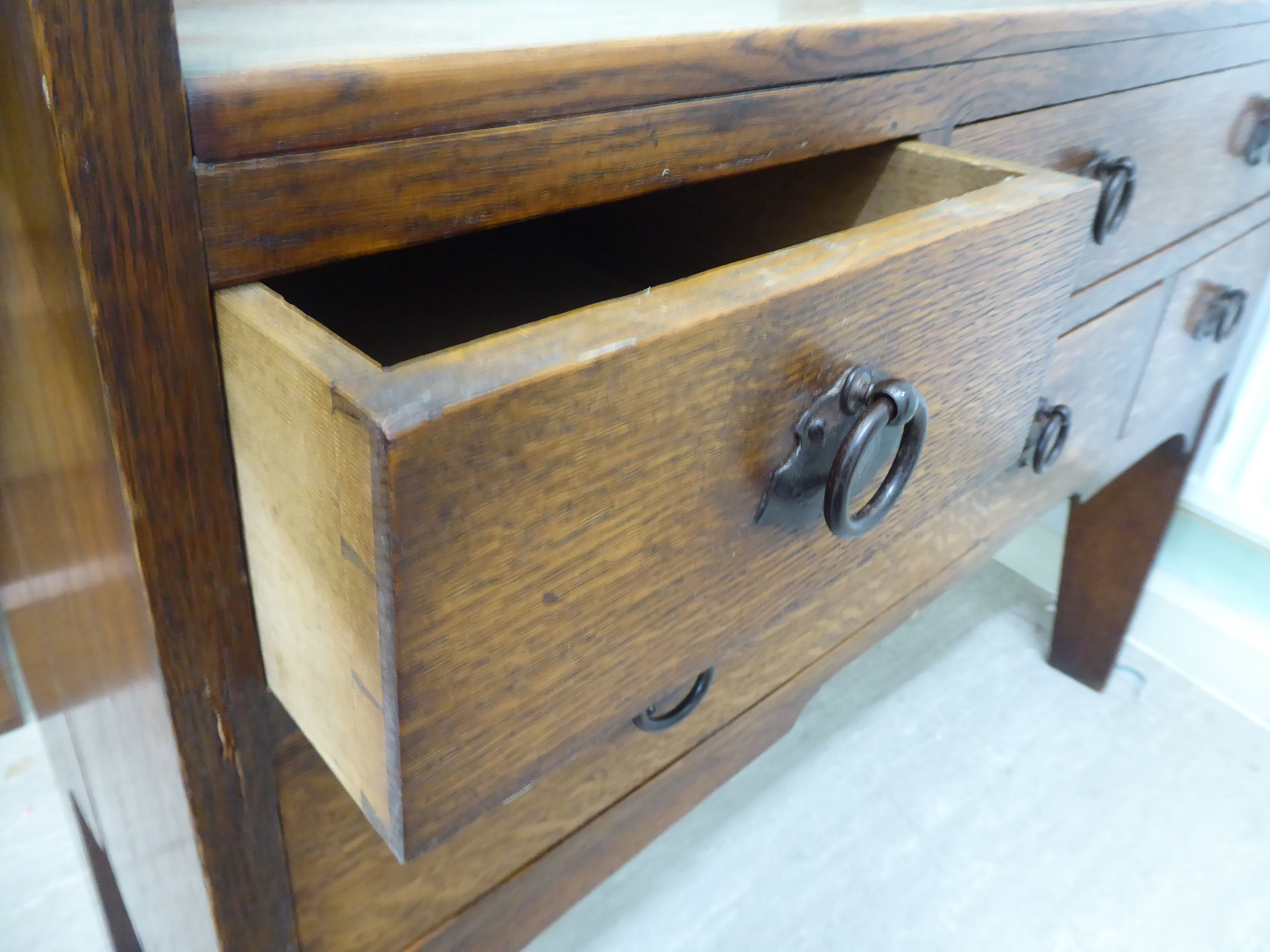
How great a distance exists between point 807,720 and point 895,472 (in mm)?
774

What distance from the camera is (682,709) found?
1.48 feet

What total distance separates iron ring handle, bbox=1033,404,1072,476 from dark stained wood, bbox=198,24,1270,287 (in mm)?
173

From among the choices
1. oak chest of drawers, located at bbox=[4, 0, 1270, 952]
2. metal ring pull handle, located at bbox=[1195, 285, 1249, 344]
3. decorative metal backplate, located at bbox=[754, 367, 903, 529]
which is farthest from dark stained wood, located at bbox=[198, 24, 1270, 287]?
metal ring pull handle, located at bbox=[1195, 285, 1249, 344]

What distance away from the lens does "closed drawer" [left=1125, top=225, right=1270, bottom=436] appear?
711mm

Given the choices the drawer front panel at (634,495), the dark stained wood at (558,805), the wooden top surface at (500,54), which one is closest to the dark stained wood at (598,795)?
the dark stained wood at (558,805)

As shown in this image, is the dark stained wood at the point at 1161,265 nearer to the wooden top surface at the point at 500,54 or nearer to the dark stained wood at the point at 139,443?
the wooden top surface at the point at 500,54

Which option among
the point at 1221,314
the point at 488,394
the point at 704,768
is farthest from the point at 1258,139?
the point at 488,394

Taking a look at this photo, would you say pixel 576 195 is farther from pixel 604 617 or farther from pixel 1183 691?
pixel 1183 691

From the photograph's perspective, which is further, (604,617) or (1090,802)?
(1090,802)

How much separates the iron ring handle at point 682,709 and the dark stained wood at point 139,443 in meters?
0.17

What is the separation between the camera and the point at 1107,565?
110 cm

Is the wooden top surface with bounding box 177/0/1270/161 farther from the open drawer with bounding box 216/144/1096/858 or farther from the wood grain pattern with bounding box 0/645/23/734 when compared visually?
the wood grain pattern with bounding box 0/645/23/734

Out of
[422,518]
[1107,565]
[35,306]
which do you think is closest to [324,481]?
[422,518]

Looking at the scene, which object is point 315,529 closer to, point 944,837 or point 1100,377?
point 1100,377
